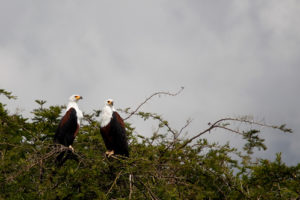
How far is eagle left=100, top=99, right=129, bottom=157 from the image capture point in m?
5.79

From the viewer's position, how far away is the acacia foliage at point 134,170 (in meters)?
4.30

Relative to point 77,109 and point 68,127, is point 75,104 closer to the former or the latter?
point 77,109

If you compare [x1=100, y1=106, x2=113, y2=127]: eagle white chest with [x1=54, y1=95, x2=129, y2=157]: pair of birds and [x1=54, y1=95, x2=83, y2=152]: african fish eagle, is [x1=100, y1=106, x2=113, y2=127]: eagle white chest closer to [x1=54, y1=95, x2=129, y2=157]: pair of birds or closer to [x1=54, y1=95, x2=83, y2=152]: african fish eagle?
[x1=54, y1=95, x2=129, y2=157]: pair of birds

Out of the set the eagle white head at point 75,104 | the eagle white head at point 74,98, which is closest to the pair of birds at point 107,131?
the eagle white head at point 75,104

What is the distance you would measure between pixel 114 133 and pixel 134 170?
1.57m

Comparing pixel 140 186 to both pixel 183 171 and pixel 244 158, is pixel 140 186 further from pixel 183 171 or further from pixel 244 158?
pixel 244 158

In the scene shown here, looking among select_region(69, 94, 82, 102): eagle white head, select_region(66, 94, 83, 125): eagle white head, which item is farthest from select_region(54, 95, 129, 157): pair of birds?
select_region(69, 94, 82, 102): eagle white head

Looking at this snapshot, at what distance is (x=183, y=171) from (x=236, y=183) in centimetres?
82

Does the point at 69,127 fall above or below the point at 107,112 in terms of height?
below

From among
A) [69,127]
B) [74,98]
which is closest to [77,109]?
[74,98]

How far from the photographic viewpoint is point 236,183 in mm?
5008

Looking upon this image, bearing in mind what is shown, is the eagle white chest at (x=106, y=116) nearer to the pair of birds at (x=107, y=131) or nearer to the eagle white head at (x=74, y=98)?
the pair of birds at (x=107, y=131)

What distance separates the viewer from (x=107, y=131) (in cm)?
586

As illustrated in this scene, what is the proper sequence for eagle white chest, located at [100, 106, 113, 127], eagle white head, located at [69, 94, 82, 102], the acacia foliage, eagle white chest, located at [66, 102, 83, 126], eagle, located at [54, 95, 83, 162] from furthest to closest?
eagle white head, located at [69, 94, 82, 102] → eagle white chest, located at [66, 102, 83, 126] → eagle white chest, located at [100, 106, 113, 127] → eagle, located at [54, 95, 83, 162] → the acacia foliage
